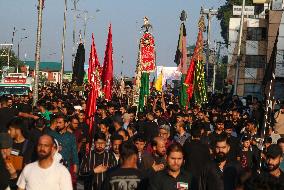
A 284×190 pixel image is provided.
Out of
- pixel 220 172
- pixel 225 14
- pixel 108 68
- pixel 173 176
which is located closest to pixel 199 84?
pixel 108 68

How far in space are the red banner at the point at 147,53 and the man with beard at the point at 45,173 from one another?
590 inches

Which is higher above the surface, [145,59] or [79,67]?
[145,59]

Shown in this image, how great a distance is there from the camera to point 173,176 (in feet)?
25.5

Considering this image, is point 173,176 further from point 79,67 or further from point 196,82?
point 79,67

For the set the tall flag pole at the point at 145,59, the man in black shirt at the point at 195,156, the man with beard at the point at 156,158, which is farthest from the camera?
the tall flag pole at the point at 145,59

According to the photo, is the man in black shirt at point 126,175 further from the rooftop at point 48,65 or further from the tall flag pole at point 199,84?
the rooftop at point 48,65

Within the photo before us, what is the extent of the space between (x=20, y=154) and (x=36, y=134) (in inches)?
44.5

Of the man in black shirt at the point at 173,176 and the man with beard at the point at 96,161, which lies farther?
the man with beard at the point at 96,161

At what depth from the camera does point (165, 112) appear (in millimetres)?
21203

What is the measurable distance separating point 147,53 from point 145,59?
22 cm

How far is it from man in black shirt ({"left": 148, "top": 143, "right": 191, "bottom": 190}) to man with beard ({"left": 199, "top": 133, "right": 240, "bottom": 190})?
248 mm

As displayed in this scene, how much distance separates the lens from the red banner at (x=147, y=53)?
22.8m

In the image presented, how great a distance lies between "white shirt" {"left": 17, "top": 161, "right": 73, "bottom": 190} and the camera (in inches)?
301

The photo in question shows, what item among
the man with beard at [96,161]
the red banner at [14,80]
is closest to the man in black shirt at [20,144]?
the man with beard at [96,161]
